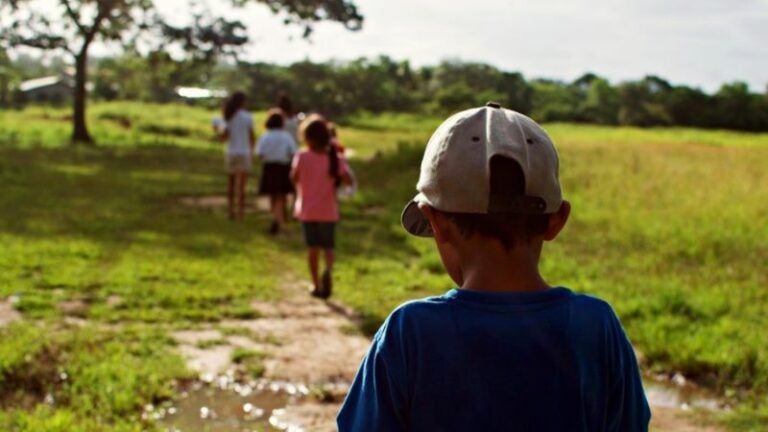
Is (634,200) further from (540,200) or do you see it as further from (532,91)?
(540,200)

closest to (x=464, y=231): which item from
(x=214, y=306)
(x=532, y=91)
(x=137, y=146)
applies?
(x=214, y=306)

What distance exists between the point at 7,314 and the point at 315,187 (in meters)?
2.45

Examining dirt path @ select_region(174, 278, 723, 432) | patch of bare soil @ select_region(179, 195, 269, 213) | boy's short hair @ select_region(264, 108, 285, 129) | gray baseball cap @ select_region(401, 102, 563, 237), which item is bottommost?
patch of bare soil @ select_region(179, 195, 269, 213)

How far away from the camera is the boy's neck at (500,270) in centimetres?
187

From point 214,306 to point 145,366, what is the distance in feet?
5.98

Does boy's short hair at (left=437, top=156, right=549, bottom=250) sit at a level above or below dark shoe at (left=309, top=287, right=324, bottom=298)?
above

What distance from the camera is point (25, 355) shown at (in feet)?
17.9

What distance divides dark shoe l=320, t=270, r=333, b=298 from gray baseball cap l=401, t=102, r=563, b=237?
19.6 ft

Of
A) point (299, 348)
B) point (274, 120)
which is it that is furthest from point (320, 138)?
point (274, 120)

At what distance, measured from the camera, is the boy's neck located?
1.87 meters

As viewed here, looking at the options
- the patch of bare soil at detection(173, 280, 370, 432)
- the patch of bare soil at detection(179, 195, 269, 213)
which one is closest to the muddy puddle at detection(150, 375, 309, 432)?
the patch of bare soil at detection(173, 280, 370, 432)

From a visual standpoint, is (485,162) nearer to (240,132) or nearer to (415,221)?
(415,221)

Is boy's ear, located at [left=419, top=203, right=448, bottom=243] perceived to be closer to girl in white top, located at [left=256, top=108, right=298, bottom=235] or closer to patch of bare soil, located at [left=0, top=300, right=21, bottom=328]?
patch of bare soil, located at [left=0, top=300, right=21, bottom=328]

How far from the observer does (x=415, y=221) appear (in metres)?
2.05
